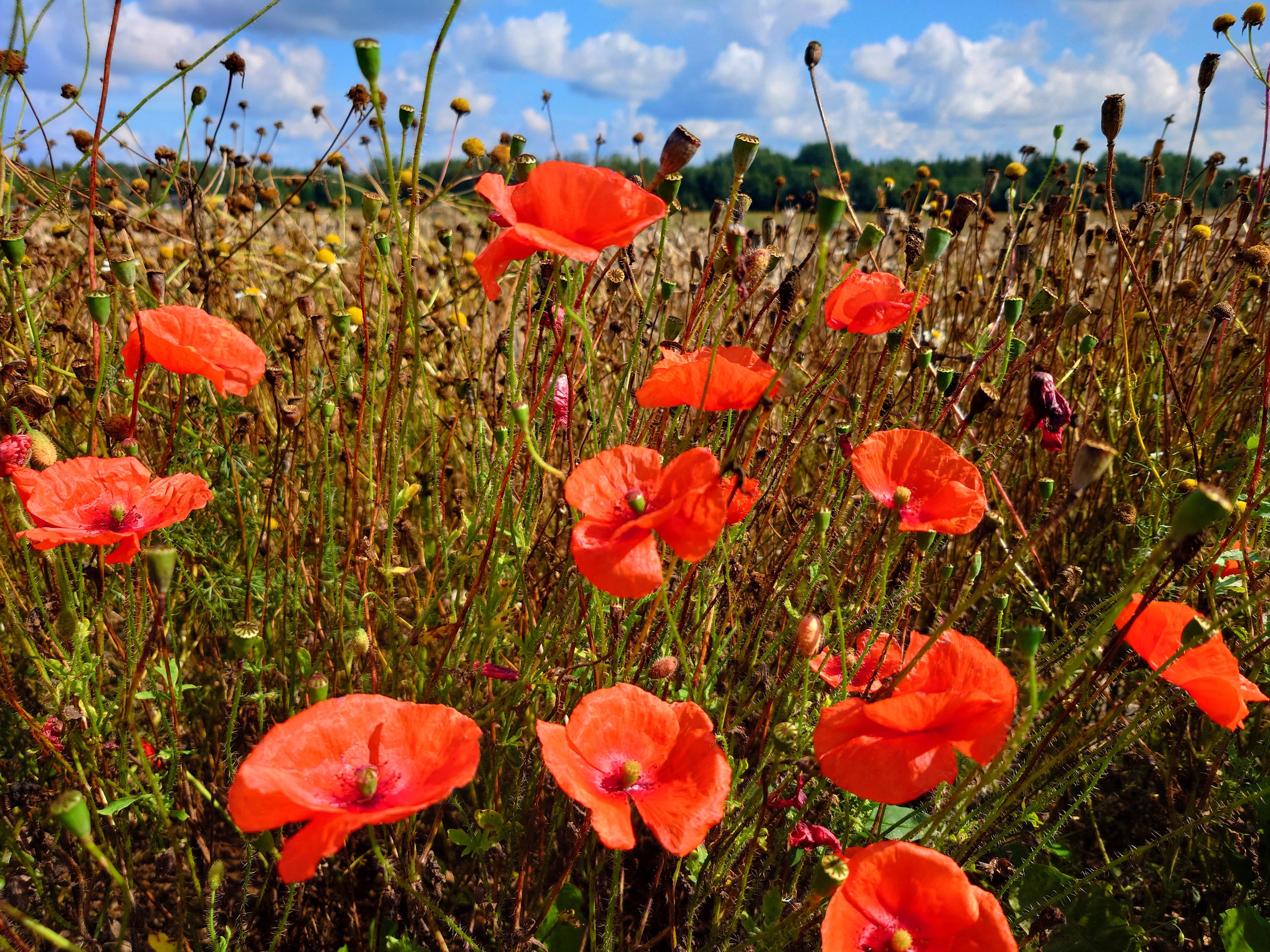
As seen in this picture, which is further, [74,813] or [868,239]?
[868,239]

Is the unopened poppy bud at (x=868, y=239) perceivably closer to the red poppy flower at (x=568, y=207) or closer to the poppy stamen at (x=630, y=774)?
the red poppy flower at (x=568, y=207)

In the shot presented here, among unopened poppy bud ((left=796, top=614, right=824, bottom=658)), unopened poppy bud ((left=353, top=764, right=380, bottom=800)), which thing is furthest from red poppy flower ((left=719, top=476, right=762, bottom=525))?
unopened poppy bud ((left=353, top=764, right=380, bottom=800))

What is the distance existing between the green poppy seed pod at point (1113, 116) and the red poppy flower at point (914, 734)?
1.21 m

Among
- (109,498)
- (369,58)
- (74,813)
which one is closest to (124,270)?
(109,498)

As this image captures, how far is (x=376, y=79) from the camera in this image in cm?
102

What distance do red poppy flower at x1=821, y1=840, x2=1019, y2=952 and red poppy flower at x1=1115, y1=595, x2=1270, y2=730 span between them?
417 millimetres

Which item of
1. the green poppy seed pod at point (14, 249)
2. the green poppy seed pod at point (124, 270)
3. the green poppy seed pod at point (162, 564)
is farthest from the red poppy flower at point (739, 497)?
the green poppy seed pod at point (14, 249)

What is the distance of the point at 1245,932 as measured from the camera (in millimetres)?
1393

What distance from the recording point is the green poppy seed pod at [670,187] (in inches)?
52.9

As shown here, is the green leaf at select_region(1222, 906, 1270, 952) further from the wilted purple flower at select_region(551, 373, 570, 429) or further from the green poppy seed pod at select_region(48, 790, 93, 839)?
the green poppy seed pod at select_region(48, 790, 93, 839)

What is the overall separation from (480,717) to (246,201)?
2512 millimetres

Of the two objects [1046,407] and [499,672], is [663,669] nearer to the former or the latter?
[499,672]

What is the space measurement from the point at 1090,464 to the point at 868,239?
434 millimetres

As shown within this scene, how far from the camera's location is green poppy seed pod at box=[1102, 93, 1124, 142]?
1.69 meters
